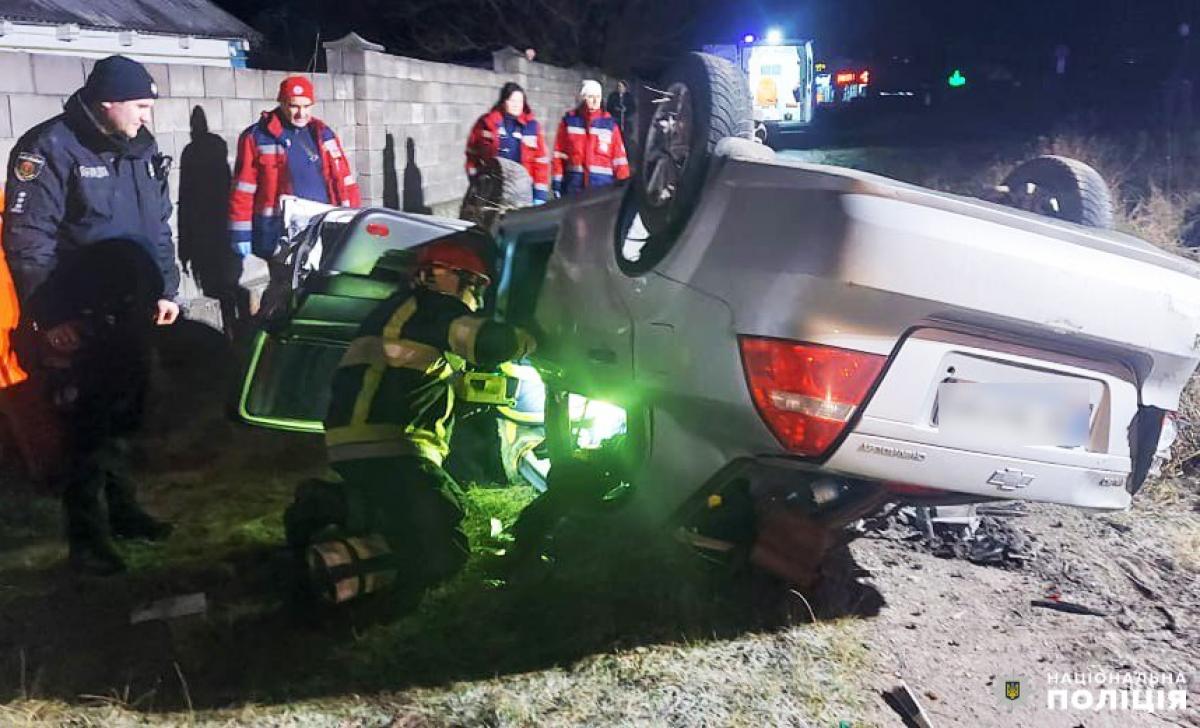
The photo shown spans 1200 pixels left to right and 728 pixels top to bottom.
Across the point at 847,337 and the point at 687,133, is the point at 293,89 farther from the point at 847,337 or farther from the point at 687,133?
the point at 847,337

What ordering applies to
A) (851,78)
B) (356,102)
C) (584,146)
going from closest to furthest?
1. (356,102)
2. (584,146)
3. (851,78)

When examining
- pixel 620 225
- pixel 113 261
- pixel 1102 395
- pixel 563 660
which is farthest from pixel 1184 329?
pixel 113 261

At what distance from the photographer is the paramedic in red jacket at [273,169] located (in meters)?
5.82

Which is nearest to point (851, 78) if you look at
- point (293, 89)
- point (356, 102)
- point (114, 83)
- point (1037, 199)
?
point (356, 102)

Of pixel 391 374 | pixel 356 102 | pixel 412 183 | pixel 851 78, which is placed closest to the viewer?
pixel 391 374

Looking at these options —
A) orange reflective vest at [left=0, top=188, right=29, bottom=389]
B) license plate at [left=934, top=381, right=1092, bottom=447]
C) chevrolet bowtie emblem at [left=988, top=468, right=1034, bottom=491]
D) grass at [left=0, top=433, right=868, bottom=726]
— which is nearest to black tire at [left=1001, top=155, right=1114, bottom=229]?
license plate at [left=934, top=381, right=1092, bottom=447]

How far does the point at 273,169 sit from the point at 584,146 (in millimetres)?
2988

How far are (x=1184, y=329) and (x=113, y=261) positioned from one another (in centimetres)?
367

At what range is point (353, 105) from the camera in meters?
8.02

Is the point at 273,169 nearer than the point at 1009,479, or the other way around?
the point at 1009,479

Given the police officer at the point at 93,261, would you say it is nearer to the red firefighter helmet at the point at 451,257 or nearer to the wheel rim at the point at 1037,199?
the red firefighter helmet at the point at 451,257

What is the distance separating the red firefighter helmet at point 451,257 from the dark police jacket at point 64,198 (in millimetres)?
1390

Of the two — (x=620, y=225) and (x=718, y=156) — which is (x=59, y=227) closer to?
(x=620, y=225)

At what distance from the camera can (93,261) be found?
386 cm
